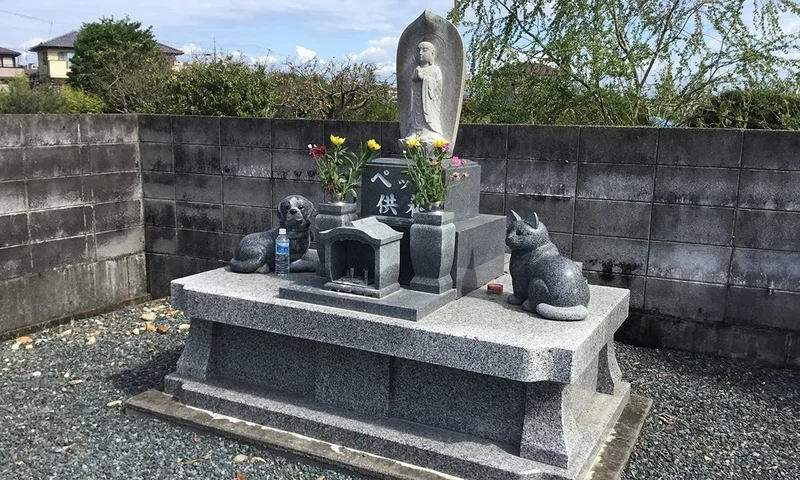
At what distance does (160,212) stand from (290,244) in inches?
113

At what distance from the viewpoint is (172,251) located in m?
7.30

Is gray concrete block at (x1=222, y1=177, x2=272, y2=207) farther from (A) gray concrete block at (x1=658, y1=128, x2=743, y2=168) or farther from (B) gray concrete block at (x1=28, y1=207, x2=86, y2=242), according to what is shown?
(A) gray concrete block at (x1=658, y1=128, x2=743, y2=168)

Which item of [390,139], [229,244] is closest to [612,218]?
[390,139]

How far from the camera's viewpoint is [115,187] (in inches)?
274

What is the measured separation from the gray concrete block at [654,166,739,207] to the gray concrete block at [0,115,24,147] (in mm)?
5537

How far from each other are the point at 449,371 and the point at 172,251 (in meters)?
4.45

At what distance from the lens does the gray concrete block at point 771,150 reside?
5082 mm

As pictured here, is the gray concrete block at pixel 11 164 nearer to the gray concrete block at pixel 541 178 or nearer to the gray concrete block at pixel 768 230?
the gray concrete block at pixel 541 178

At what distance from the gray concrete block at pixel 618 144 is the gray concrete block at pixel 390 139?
165cm

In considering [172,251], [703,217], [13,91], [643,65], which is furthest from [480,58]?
[13,91]

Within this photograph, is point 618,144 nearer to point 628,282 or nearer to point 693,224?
point 693,224

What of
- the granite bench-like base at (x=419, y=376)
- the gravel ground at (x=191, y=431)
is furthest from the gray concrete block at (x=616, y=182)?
the gravel ground at (x=191, y=431)

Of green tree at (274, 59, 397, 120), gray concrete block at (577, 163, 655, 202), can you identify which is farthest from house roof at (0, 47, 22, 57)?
gray concrete block at (577, 163, 655, 202)

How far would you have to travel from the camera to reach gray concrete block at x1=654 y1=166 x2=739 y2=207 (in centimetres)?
526
